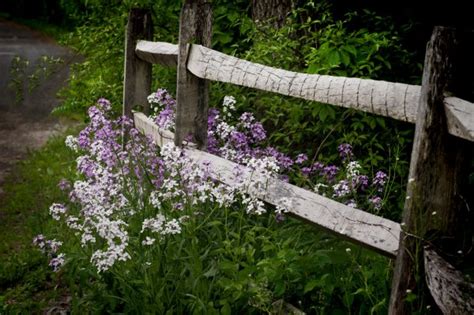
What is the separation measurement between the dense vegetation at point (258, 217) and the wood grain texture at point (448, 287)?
0.40 m

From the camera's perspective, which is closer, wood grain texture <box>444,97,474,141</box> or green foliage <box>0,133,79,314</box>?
wood grain texture <box>444,97,474,141</box>

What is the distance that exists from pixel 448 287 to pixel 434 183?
1.54ft

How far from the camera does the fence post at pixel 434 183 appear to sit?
2658 mm

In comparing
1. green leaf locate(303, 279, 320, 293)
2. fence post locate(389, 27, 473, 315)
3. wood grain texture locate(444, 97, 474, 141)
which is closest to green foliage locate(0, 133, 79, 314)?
green leaf locate(303, 279, 320, 293)

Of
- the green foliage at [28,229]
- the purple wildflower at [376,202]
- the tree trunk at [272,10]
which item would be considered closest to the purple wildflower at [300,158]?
the purple wildflower at [376,202]

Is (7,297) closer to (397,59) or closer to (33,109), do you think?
Answer: (397,59)

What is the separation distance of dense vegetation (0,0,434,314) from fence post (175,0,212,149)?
0.64 meters

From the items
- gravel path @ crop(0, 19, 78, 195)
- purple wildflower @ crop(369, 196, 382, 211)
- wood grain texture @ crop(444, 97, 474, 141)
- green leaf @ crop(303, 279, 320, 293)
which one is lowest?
gravel path @ crop(0, 19, 78, 195)

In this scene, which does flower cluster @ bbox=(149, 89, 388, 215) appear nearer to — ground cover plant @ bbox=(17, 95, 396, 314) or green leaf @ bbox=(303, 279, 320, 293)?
ground cover plant @ bbox=(17, 95, 396, 314)

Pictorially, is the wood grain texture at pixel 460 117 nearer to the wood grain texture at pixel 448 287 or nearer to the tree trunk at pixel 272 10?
→ the wood grain texture at pixel 448 287

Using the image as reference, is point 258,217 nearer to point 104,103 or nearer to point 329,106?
point 329,106

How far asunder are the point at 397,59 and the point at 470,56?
Answer: 8.51 ft

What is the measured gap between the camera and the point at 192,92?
4.49 meters

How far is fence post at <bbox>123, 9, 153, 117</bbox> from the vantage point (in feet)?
18.8
